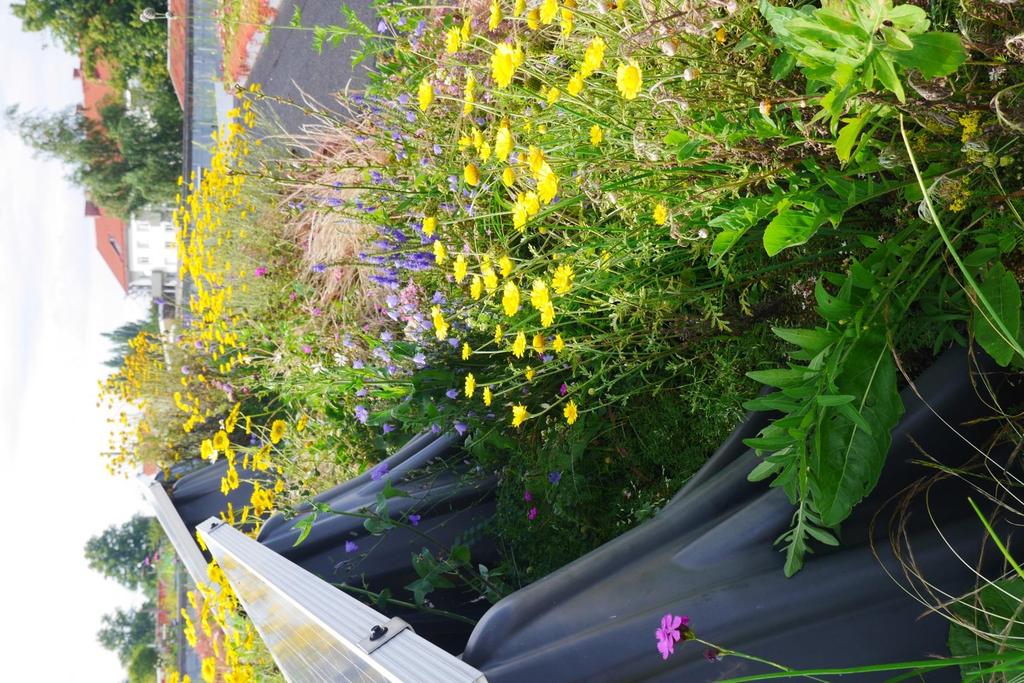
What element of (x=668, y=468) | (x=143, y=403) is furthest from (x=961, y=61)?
(x=143, y=403)

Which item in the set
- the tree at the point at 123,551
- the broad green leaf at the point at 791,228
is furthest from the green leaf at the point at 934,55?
the tree at the point at 123,551

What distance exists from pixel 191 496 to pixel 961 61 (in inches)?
195

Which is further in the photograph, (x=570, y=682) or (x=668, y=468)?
(x=668, y=468)

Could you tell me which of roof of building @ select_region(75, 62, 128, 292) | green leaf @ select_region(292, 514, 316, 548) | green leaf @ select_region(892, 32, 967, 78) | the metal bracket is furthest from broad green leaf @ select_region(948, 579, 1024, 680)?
roof of building @ select_region(75, 62, 128, 292)

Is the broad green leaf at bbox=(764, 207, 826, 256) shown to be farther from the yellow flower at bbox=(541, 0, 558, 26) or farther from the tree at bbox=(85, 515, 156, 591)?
the tree at bbox=(85, 515, 156, 591)

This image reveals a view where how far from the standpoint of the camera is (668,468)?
7.85ft

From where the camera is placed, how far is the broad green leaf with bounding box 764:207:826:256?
130 centimetres

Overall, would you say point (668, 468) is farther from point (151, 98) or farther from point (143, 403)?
point (151, 98)

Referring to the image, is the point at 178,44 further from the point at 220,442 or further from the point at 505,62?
the point at 505,62

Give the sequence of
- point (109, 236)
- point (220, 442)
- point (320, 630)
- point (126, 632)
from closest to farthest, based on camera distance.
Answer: point (320, 630) < point (220, 442) < point (109, 236) < point (126, 632)

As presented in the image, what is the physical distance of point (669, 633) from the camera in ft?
4.11

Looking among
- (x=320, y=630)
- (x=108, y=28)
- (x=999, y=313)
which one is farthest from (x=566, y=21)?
(x=108, y=28)

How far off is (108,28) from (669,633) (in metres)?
18.3

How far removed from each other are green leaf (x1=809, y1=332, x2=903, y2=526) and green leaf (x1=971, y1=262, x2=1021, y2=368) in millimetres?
146
